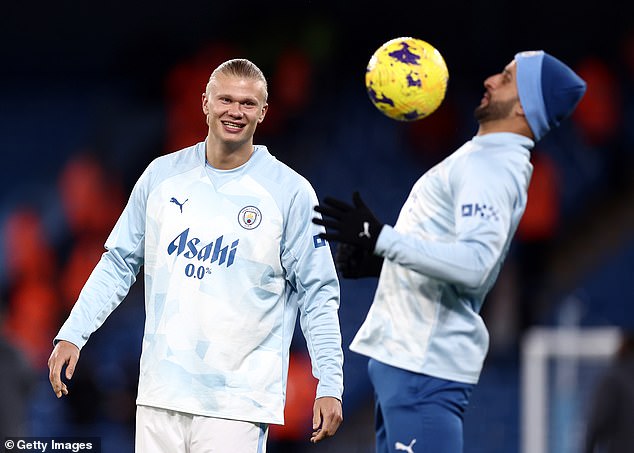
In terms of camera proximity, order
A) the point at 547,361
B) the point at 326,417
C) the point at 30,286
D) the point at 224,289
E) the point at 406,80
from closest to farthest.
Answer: the point at 326,417
the point at 224,289
the point at 406,80
the point at 547,361
the point at 30,286

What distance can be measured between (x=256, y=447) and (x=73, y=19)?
1076 centimetres

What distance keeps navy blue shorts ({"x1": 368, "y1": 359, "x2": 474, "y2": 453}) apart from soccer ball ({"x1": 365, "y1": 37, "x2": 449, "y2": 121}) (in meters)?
0.92

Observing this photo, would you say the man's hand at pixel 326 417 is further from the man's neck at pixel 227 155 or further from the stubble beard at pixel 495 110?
the stubble beard at pixel 495 110

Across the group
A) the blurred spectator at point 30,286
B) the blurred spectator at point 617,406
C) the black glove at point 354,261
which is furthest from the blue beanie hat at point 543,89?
the blurred spectator at point 30,286

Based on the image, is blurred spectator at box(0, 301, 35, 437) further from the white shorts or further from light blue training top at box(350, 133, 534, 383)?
light blue training top at box(350, 133, 534, 383)

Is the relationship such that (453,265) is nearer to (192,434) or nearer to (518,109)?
(518,109)

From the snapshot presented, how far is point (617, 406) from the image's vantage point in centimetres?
579

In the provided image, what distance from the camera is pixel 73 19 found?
13.6 meters

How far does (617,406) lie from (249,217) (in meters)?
2.84

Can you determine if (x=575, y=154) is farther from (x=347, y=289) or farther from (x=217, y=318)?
(x=217, y=318)

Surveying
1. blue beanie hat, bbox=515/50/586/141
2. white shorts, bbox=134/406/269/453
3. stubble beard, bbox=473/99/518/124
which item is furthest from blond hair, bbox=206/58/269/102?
white shorts, bbox=134/406/269/453

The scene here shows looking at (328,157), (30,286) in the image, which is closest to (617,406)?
(328,157)

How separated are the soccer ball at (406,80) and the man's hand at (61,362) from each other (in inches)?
52.4

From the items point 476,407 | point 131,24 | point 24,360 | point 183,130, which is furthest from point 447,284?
point 131,24
